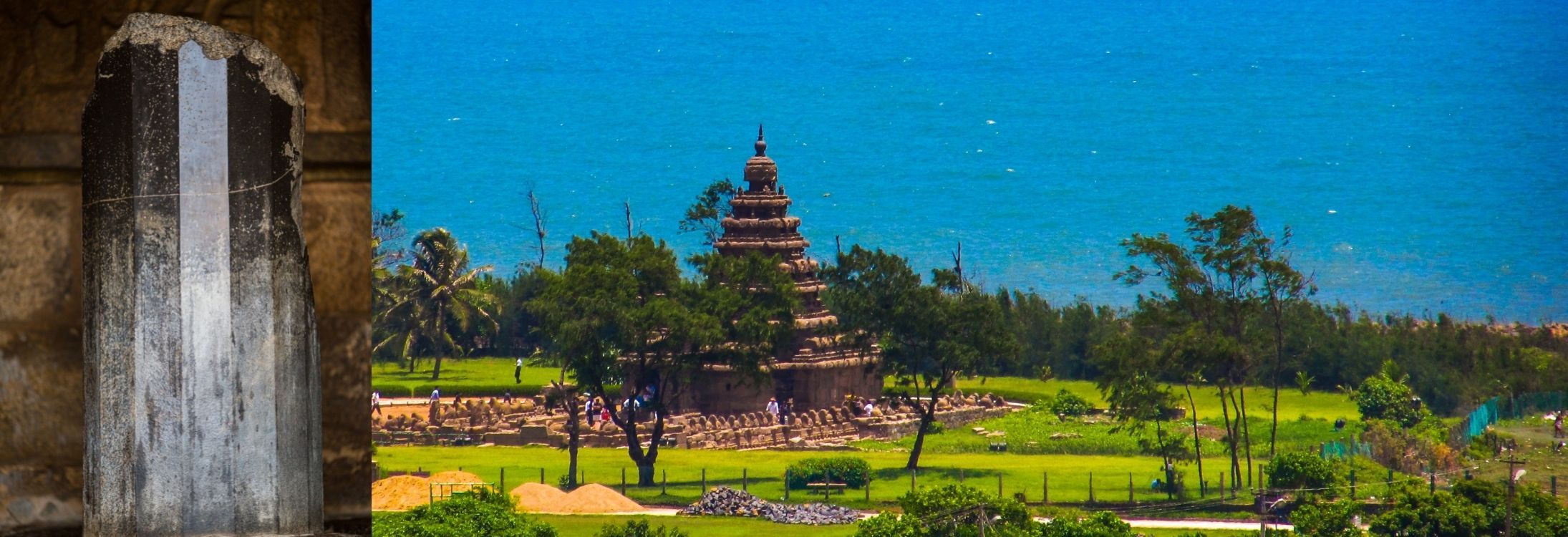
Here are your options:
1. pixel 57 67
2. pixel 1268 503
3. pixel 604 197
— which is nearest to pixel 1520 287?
pixel 604 197

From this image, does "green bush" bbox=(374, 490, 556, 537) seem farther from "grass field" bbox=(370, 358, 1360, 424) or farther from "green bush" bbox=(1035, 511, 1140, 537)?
"grass field" bbox=(370, 358, 1360, 424)

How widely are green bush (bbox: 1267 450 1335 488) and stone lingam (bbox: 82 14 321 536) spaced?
33.0 meters

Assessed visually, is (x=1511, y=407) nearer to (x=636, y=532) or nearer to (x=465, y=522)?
(x=636, y=532)

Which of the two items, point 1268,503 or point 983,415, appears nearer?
point 1268,503

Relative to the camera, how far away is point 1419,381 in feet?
173

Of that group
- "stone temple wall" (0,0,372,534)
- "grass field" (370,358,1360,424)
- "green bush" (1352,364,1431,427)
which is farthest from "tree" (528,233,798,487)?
"stone temple wall" (0,0,372,534)

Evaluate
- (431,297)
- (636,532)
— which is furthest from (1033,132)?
(636,532)

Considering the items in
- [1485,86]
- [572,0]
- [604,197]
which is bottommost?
[604,197]

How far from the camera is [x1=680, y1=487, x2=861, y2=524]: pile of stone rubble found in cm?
3250

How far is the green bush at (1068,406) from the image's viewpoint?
1863 inches

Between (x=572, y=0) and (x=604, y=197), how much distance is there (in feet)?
116

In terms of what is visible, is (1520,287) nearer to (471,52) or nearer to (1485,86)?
(1485,86)

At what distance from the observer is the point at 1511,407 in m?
49.2

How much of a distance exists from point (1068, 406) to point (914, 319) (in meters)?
5.12
